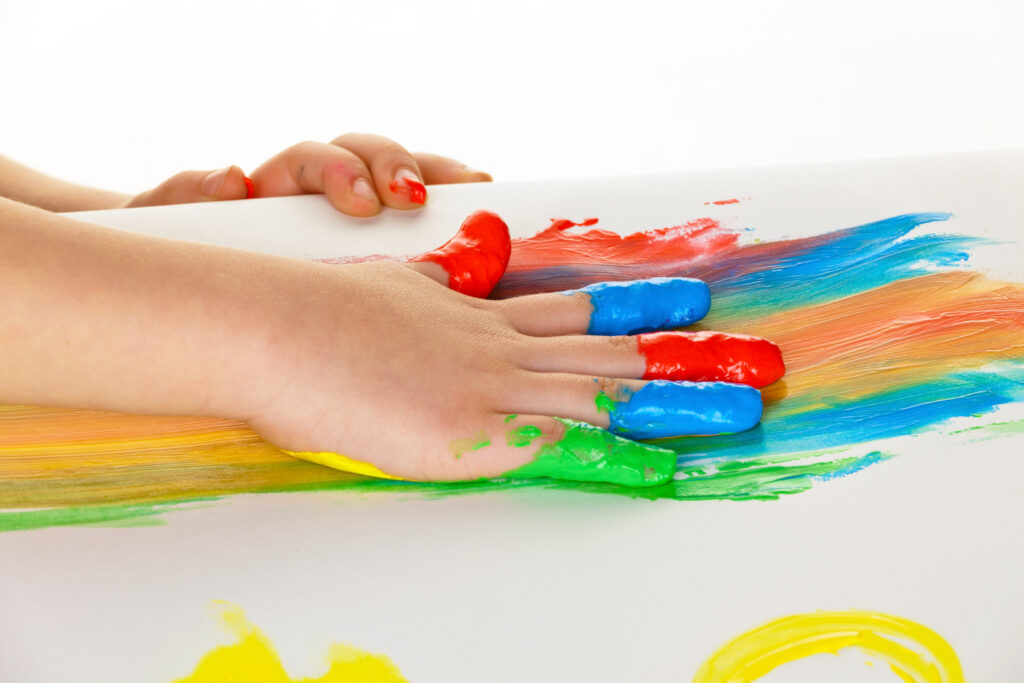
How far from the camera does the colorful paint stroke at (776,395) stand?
0.72m

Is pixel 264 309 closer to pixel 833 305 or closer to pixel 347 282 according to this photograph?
pixel 347 282

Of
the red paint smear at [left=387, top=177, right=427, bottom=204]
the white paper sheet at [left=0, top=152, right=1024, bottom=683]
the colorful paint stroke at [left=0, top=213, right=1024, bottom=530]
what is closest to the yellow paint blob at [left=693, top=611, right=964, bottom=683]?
the white paper sheet at [left=0, top=152, right=1024, bottom=683]

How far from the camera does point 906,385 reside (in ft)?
2.62

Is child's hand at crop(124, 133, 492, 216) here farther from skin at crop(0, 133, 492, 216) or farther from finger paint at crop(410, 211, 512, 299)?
finger paint at crop(410, 211, 512, 299)

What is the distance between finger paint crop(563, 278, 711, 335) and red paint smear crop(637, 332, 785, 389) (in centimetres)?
6

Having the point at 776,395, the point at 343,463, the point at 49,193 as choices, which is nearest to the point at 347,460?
the point at 343,463

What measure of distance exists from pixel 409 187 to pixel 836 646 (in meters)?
0.72

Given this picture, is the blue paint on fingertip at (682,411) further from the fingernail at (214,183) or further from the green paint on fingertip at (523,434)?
the fingernail at (214,183)

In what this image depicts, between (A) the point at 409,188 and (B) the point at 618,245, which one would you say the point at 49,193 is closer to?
(A) the point at 409,188

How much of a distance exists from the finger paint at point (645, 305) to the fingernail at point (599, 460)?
7.2 inches

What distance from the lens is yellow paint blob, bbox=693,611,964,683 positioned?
56 centimetres

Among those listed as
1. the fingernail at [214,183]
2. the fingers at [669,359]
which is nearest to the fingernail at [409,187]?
the fingernail at [214,183]

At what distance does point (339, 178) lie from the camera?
3.60ft

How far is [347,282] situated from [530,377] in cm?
18
